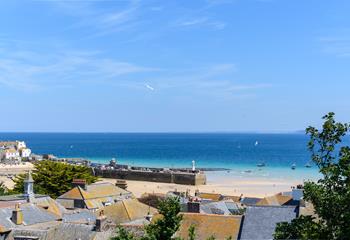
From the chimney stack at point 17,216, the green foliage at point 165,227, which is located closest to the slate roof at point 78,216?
the chimney stack at point 17,216

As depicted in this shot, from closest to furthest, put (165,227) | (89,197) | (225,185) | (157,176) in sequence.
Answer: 1. (165,227)
2. (89,197)
3. (225,185)
4. (157,176)

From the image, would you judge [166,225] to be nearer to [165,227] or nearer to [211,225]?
[165,227]

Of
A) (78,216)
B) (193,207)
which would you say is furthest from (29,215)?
(193,207)

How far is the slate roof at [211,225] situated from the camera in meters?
22.2

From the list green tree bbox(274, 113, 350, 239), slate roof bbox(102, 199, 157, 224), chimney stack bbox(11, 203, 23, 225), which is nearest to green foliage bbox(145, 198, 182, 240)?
green tree bbox(274, 113, 350, 239)

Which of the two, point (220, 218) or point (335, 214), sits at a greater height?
point (335, 214)

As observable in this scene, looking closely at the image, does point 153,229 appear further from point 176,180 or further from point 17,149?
point 17,149

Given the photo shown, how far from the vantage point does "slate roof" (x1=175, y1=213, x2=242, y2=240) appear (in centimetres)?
2225

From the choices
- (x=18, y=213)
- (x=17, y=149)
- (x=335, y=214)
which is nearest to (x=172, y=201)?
(x=335, y=214)

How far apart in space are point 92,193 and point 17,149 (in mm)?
94883

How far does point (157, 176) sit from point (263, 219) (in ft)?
194

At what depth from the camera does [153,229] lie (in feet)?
44.1

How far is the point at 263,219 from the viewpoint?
873 inches

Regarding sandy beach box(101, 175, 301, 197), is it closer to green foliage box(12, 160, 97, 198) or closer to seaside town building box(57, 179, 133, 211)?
green foliage box(12, 160, 97, 198)
